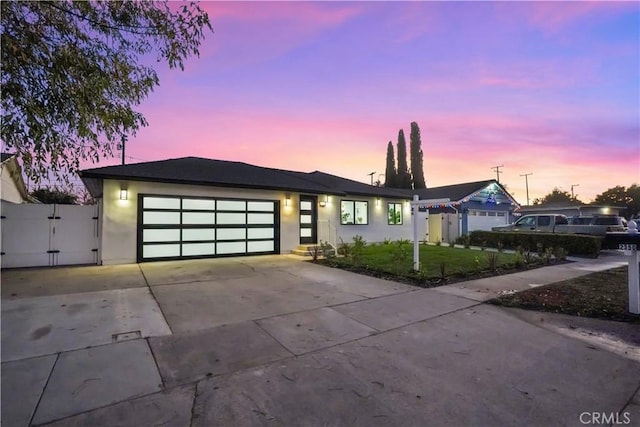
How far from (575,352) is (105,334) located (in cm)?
555

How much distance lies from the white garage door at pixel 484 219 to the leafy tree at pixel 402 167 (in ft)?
47.1

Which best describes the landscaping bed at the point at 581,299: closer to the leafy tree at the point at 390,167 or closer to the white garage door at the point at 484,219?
the white garage door at the point at 484,219

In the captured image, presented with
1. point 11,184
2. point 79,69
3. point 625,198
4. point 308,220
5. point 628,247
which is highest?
point 625,198

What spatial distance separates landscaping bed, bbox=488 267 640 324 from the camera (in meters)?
5.04

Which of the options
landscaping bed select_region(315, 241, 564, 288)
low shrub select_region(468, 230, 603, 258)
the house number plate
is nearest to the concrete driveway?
landscaping bed select_region(315, 241, 564, 288)

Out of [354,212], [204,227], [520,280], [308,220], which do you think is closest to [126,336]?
[204,227]

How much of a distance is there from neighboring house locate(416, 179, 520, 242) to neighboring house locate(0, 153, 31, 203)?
779 inches

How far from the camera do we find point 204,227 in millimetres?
10938

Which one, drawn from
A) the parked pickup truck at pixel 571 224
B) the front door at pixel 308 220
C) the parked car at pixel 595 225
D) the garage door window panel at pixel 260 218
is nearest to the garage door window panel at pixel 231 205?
the garage door window panel at pixel 260 218

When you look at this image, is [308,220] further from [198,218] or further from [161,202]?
[161,202]

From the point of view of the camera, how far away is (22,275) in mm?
7707

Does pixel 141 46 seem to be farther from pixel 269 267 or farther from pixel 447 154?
pixel 447 154

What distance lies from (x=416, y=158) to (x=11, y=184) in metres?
35.0
